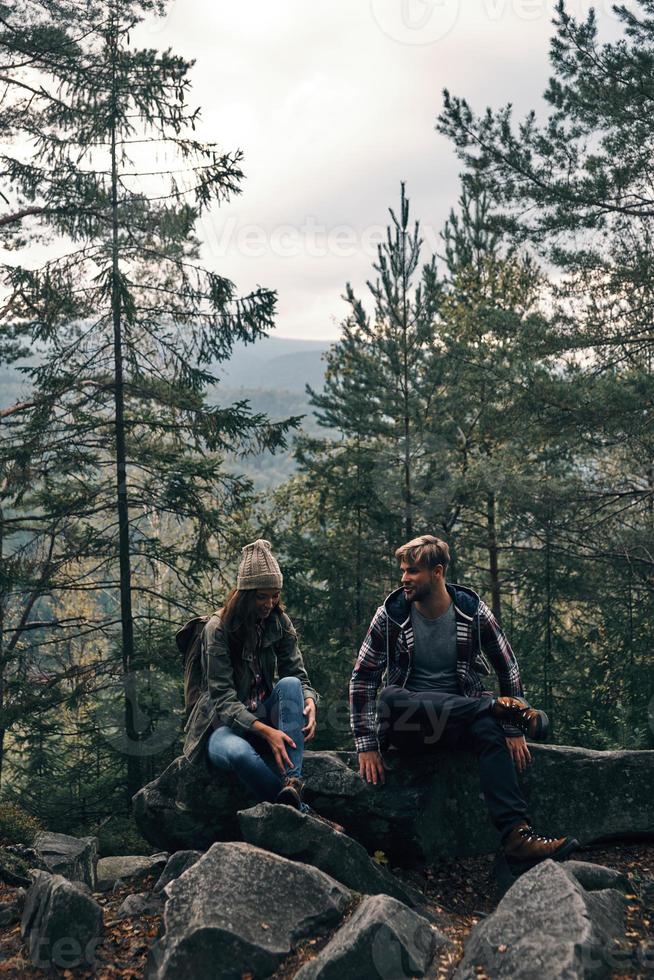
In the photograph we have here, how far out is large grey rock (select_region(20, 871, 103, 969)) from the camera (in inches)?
151

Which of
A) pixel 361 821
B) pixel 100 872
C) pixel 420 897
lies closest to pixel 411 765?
pixel 361 821

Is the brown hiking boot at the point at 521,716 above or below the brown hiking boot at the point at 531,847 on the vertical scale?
above

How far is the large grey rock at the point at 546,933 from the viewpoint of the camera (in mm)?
3121

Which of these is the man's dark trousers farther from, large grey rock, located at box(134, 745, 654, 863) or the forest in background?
the forest in background

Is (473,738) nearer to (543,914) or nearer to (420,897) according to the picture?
(420,897)

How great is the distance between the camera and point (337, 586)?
1717 cm

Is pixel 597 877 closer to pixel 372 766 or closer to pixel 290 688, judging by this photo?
pixel 372 766

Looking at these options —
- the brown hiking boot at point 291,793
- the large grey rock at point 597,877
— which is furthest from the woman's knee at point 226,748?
the large grey rock at point 597,877

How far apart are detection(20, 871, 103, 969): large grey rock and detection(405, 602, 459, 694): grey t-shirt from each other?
6.97 ft

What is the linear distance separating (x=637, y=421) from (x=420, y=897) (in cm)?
822

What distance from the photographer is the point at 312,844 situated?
438 centimetres

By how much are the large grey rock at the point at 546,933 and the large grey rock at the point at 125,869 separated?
2.35 meters

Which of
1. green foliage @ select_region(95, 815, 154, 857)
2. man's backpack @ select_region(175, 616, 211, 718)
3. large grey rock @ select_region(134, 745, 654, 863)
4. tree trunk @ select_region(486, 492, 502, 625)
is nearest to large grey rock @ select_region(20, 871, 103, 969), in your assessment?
large grey rock @ select_region(134, 745, 654, 863)

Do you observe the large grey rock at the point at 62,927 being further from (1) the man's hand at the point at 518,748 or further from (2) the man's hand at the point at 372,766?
(1) the man's hand at the point at 518,748
